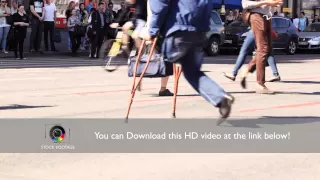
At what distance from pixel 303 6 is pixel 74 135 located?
45.6m

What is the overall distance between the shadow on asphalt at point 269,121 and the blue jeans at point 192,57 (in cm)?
57

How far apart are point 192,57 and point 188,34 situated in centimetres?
28

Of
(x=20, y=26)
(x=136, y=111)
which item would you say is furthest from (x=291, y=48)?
(x=136, y=111)

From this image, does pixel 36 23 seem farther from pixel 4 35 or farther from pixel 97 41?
pixel 97 41

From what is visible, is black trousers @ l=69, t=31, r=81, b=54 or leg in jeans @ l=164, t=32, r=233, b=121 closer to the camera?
leg in jeans @ l=164, t=32, r=233, b=121

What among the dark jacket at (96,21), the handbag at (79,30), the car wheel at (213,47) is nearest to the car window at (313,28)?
the car wheel at (213,47)

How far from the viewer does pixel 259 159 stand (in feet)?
21.2

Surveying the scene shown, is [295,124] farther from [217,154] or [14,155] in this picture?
[14,155]

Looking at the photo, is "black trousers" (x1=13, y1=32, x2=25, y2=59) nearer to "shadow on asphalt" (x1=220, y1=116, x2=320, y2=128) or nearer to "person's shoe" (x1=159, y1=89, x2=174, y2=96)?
"person's shoe" (x1=159, y1=89, x2=174, y2=96)

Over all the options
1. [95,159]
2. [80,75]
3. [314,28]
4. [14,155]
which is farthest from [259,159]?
[314,28]

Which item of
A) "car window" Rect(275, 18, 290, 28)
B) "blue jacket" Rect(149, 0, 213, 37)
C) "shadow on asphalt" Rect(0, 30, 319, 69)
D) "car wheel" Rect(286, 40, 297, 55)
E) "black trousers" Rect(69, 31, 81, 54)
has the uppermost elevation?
"blue jacket" Rect(149, 0, 213, 37)

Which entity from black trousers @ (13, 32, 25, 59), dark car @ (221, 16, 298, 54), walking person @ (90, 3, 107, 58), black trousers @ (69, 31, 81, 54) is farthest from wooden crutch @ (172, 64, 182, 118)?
dark car @ (221, 16, 298, 54)

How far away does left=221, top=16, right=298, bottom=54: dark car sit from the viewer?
93.0 ft

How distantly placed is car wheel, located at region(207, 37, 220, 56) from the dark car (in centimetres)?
121
